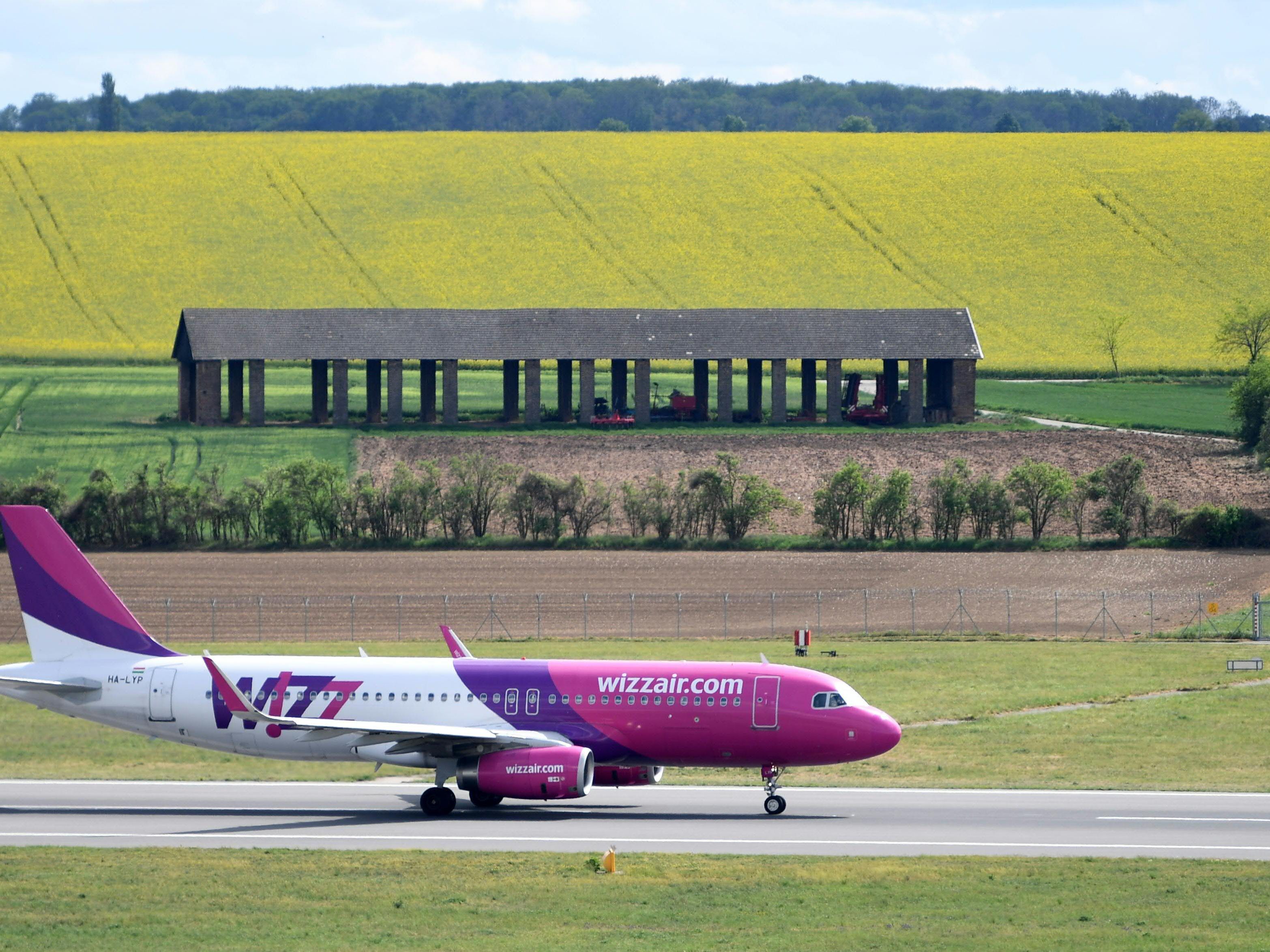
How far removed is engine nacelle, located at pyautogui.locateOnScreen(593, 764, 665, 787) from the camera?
129 feet

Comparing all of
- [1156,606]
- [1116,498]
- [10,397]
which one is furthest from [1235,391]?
[10,397]

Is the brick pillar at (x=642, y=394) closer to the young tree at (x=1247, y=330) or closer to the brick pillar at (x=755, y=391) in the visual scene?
the brick pillar at (x=755, y=391)

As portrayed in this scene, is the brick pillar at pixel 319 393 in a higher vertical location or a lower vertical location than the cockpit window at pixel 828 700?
higher

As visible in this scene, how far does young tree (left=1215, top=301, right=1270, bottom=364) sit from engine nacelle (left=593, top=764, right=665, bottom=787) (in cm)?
9994

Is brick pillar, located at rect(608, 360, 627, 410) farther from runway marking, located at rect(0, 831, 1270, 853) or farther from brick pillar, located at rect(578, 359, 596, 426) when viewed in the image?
runway marking, located at rect(0, 831, 1270, 853)

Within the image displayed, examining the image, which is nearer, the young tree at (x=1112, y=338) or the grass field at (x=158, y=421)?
the grass field at (x=158, y=421)

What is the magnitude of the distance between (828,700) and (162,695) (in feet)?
50.4

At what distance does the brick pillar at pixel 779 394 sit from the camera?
113875 mm

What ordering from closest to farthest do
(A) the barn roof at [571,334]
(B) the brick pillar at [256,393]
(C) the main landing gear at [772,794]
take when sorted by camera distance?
(C) the main landing gear at [772,794] < (B) the brick pillar at [256,393] < (A) the barn roof at [571,334]

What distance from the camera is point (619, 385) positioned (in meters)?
117

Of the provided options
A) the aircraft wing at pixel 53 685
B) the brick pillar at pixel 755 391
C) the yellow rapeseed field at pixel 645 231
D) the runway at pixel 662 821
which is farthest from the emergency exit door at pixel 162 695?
the yellow rapeseed field at pixel 645 231

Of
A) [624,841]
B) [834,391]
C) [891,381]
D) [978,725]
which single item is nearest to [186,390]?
[834,391]

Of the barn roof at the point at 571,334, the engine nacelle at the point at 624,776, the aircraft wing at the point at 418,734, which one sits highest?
the barn roof at the point at 571,334

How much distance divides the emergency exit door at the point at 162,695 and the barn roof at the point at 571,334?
72374mm
